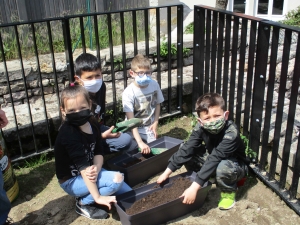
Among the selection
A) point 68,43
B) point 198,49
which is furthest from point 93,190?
point 198,49

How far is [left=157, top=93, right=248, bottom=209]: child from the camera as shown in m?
2.92

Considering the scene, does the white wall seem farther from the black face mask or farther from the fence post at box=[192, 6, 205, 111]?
the black face mask

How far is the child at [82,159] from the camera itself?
283 centimetres

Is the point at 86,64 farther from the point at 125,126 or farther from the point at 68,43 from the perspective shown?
the point at 125,126

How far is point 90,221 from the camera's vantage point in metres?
3.06

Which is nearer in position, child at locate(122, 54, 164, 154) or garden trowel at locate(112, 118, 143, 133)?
garden trowel at locate(112, 118, 143, 133)

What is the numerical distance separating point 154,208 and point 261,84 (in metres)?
1.41

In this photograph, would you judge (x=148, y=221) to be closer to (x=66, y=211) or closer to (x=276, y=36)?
(x=66, y=211)

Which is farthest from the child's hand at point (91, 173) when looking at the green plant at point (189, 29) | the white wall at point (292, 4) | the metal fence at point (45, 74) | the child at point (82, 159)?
the white wall at point (292, 4)

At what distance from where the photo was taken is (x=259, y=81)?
3.25 m

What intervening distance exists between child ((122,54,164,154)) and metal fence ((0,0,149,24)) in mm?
3928

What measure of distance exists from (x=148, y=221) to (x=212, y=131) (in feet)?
2.78

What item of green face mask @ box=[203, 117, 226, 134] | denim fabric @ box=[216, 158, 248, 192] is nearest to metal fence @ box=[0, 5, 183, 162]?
green face mask @ box=[203, 117, 226, 134]

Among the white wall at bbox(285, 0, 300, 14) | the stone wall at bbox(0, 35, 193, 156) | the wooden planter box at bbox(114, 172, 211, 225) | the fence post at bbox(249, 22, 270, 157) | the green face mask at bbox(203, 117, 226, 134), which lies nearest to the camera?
the wooden planter box at bbox(114, 172, 211, 225)
